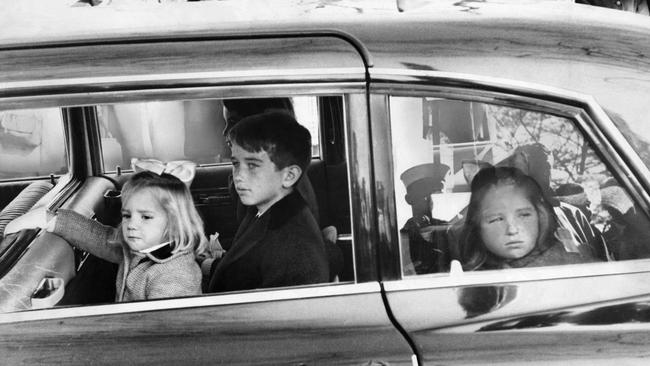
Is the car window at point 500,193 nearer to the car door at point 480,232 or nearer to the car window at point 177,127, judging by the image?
the car door at point 480,232

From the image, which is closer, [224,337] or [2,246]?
[224,337]

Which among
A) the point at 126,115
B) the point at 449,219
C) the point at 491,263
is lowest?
the point at 491,263

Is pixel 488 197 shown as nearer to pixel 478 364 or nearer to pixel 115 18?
pixel 478 364

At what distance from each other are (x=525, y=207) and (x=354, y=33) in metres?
0.66

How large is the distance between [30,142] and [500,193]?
1.29 m

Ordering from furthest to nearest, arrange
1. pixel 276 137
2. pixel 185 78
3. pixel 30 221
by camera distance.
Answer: pixel 30 221 → pixel 276 137 → pixel 185 78

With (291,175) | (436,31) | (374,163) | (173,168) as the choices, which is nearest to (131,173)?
(173,168)

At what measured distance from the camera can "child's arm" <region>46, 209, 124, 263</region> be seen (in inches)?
76.3

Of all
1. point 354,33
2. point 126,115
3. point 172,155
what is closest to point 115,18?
point 126,115

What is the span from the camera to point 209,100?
6.01 ft

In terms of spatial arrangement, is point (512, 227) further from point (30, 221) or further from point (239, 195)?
point (30, 221)

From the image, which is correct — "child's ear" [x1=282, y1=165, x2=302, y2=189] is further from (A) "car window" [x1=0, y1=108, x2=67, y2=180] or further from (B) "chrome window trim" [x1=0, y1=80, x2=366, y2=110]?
(A) "car window" [x1=0, y1=108, x2=67, y2=180]

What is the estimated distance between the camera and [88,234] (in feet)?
6.54

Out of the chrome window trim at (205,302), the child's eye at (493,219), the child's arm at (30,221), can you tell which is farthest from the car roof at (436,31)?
the chrome window trim at (205,302)
